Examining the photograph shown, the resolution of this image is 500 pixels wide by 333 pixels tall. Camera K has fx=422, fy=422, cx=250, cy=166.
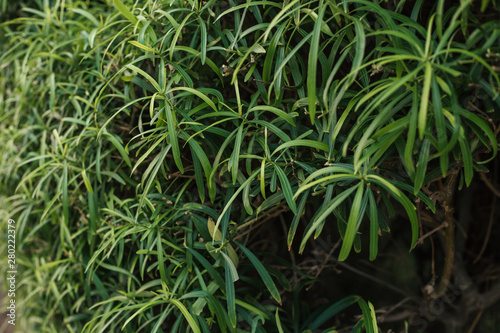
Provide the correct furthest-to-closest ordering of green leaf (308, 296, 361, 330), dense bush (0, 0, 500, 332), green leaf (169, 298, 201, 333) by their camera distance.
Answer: green leaf (308, 296, 361, 330)
green leaf (169, 298, 201, 333)
dense bush (0, 0, 500, 332)

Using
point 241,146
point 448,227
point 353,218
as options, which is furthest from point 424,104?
point 448,227

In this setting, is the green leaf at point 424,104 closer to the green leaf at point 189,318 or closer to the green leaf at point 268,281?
the green leaf at point 268,281

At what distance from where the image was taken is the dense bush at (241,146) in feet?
2.51

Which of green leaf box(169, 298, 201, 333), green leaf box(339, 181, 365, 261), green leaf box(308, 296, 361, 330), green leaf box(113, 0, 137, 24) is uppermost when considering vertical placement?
green leaf box(113, 0, 137, 24)

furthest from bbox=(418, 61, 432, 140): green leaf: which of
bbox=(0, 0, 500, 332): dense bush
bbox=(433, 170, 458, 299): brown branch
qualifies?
bbox=(433, 170, 458, 299): brown branch

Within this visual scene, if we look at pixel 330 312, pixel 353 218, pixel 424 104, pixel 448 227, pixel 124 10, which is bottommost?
pixel 330 312

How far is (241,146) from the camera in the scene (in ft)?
3.24

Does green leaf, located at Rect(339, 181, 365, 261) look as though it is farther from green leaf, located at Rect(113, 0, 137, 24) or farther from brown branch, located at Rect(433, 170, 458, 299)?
green leaf, located at Rect(113, 0, 137, 24)

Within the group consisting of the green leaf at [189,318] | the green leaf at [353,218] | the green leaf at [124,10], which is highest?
the green leaf at [124,10]

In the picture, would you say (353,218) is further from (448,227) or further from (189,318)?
(448,227)

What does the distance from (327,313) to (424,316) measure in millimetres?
497

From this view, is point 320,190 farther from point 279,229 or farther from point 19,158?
point 19,158

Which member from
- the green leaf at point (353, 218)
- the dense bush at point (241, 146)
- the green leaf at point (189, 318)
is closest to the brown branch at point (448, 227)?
the dense bush at point (241, 146)

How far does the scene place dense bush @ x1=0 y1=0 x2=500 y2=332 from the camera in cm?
76
